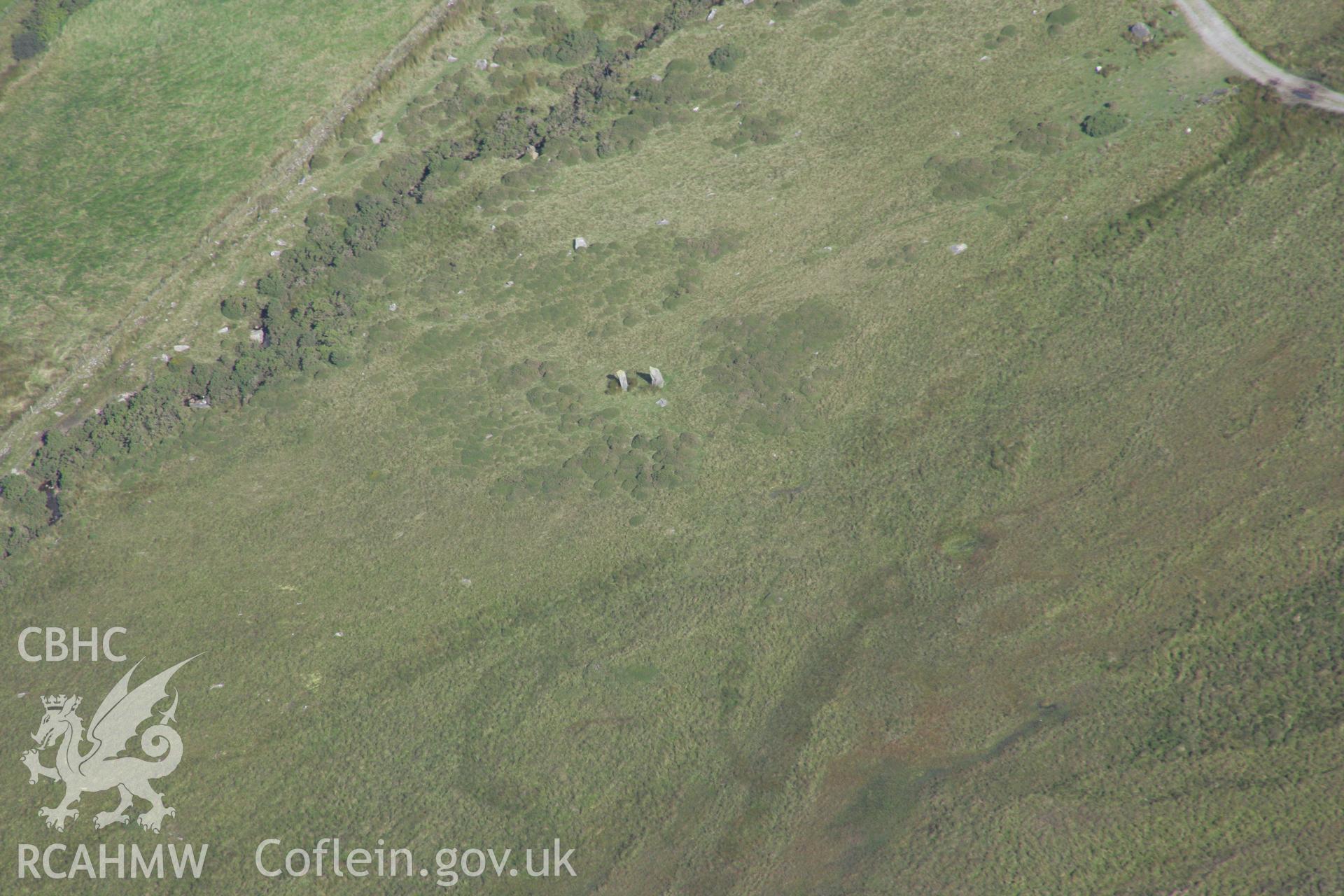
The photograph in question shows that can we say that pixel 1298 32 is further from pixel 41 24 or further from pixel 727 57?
pixel 41 24

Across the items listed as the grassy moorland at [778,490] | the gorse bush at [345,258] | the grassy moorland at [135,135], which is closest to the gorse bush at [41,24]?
the grassy moorland at [135,135]

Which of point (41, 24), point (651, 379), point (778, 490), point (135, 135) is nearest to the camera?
point (778, 490)

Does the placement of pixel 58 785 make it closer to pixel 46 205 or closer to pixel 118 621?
pixel 118 621

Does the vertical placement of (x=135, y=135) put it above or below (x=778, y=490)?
above

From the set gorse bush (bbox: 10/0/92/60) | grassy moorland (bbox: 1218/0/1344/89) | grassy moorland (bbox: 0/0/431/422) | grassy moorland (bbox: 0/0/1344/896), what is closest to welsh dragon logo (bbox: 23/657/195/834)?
grassy moorland (bbox: 0/0/1344/896)

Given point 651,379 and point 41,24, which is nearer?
point 651,379

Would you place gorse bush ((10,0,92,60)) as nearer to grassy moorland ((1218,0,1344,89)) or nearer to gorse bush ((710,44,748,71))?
gorse bush ((710,44,748,71))

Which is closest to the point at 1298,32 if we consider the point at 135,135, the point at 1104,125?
the point at 1104,125
